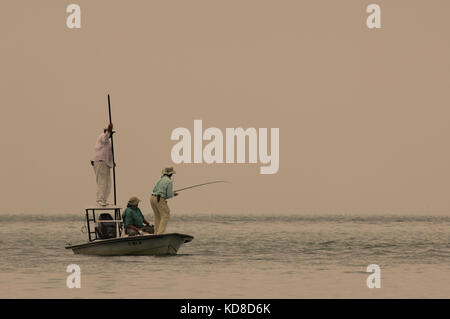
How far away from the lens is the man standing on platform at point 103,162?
84.2ft

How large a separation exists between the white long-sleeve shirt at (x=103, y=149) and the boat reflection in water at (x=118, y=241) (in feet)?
3.86

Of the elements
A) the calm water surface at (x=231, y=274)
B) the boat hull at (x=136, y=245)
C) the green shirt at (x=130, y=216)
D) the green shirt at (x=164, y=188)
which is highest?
the green shirt at (x=164, y=188)

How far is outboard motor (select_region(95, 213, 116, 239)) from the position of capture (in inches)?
1013

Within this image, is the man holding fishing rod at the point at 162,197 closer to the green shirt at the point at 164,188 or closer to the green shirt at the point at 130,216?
the green shirt at the point at 164,188

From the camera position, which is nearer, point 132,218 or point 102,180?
point 132,218

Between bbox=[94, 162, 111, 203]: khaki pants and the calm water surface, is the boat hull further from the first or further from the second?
bbox=[94, 162, 111, 203]: khaki pants

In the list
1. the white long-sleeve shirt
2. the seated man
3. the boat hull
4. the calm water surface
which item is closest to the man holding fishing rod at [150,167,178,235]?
the boat hull

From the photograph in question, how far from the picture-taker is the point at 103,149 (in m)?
25.7

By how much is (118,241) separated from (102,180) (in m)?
1.53

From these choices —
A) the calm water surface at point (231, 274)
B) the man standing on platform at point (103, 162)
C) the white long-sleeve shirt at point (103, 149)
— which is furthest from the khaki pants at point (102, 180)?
the calm water surface at point (231, 274)

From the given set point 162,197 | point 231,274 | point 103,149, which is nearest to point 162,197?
point 162,197

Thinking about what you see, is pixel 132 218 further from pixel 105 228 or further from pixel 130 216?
pixel 105 228

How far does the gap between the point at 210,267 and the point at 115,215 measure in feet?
9.49
